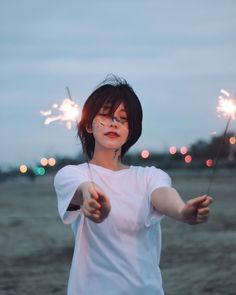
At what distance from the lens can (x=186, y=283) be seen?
8.27 meters

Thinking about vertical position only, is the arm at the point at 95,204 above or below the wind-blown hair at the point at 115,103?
below

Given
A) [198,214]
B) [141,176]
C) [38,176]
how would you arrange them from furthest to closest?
[38,176] < [141,176] < [198,214]

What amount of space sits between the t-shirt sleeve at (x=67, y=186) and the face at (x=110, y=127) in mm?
175

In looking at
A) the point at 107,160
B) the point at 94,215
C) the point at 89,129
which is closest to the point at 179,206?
the point at 94,215

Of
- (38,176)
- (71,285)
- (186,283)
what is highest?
(71,285)

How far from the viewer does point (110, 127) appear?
3189 mm

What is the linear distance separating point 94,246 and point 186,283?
17.7ft

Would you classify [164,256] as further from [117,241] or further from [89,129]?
[117,241]

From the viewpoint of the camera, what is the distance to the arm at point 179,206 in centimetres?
263

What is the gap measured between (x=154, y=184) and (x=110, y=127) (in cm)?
29

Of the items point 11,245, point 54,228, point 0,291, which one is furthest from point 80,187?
point 54,228

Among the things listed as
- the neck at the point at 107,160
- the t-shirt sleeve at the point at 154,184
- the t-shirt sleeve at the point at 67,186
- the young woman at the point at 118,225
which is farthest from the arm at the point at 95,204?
the neck at the point at 107,160

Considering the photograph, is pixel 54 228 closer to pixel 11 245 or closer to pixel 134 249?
pixel 11 245

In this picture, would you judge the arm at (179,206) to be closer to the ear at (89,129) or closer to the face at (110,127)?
the face at (110,127)
